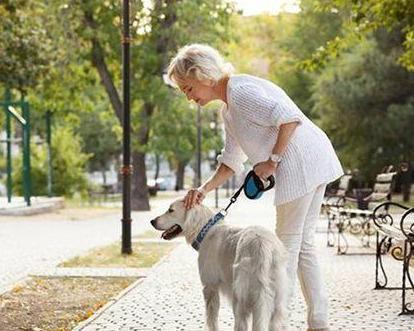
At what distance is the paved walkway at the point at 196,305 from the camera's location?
687 cm

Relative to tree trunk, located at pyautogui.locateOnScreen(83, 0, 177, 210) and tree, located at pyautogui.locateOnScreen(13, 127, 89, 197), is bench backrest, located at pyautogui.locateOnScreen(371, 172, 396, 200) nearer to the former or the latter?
tree trunk, located at pyautogui.locateOnScreen(83, 0, 177, 210)

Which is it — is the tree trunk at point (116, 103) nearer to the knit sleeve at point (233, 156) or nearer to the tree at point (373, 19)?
the tree at point (373, 19)

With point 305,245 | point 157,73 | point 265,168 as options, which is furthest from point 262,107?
point 157,73

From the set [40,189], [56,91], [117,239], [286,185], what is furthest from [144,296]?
[40,189]

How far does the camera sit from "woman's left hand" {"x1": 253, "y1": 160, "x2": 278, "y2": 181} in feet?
18.0

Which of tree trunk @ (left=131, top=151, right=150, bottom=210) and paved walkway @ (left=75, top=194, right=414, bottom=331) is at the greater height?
tree trunk @ (left=131, top=151, right=150, bottom=210)

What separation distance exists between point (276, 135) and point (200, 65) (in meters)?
0.67

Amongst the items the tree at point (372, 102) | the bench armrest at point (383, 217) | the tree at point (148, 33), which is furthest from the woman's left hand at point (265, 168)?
the tree at point (372, 102)

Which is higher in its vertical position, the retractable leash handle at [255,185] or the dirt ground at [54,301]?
the retractable leash handle at [255,185]

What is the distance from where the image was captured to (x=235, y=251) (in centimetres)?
525

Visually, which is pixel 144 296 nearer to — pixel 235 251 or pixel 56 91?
pixel 235 251

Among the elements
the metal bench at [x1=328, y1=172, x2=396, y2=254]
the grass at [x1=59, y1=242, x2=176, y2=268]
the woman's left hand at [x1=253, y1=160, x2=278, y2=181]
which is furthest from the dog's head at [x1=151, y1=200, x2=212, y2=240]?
the metal bench at [x1=328, y1=172, x2=396, y2=254]

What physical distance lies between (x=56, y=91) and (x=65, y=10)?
11.1ft

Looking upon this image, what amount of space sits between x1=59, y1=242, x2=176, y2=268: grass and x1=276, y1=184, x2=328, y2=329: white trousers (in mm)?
5898
